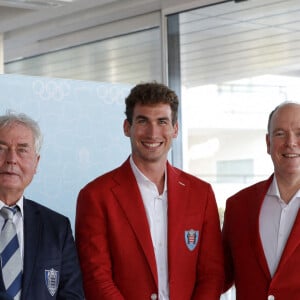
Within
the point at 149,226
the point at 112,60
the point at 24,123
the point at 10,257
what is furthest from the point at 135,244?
the point at 112,60

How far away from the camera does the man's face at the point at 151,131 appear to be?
10.8ft

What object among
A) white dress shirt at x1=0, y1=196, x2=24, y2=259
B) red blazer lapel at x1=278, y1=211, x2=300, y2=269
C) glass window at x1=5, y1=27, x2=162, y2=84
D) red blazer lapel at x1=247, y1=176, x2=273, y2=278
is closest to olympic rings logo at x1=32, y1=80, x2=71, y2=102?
white dress shirt at x1=0, y1=196, x2=24, y2=259

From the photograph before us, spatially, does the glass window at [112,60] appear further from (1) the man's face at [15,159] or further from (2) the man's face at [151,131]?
(1) the man's face at [15,159]

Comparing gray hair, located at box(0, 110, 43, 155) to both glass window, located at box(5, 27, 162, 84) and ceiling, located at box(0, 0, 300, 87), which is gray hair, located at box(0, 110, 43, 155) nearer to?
ceiling, located at box(0, 0, 300, 87)

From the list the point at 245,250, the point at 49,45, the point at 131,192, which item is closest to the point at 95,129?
the point at 131,192

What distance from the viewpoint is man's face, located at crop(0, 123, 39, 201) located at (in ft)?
9.79

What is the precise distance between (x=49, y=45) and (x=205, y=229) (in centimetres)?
394

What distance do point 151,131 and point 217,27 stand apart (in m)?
2.73

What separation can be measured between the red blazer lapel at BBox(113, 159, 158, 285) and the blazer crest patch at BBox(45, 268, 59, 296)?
1.40 feet

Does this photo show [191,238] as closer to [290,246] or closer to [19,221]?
[290,246]

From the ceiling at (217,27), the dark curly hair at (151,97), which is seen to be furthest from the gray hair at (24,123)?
the ceiling at (217,27)

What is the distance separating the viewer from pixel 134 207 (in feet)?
10.9

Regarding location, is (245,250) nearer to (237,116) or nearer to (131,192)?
(131,192)

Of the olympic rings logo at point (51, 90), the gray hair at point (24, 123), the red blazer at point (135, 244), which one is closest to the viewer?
the gray hair at point (24, 123)
